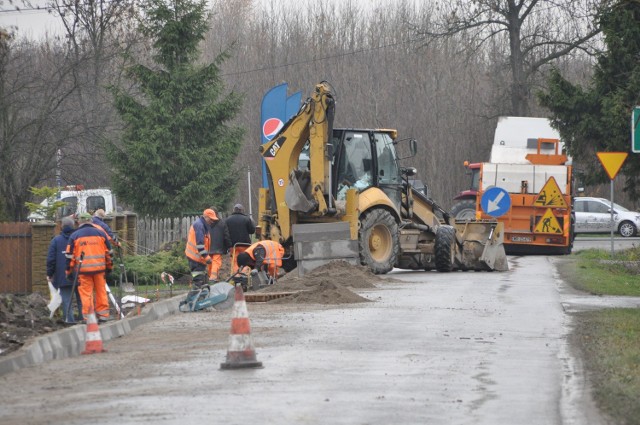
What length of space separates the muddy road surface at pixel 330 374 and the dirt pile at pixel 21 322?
110 centimetres

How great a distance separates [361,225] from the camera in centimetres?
2464

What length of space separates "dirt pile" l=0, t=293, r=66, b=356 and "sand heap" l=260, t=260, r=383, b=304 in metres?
3.70

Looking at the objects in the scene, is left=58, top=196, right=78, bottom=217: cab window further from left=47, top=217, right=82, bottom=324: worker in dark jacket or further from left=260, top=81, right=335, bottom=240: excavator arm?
left=47, top=217, right=82, bottom=324: worker in dark jacket

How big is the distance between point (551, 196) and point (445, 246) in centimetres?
688

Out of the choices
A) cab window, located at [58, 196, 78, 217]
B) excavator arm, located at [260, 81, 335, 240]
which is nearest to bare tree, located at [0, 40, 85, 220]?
cab window, located at [58, 196, 78, 217]

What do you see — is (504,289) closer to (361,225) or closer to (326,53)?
(361,225)

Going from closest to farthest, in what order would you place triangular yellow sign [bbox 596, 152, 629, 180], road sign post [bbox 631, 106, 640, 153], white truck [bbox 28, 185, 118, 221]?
road sign post [bbox 631, 106, 640, 153], triangular yellow sign [bbox 596, 152, 629, 180], white truck [bbox 28, 185, 118, 221]

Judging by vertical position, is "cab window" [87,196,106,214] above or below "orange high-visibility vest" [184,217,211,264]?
above

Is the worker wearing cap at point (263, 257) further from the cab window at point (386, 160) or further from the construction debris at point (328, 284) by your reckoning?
the cab window at point (386, 160)

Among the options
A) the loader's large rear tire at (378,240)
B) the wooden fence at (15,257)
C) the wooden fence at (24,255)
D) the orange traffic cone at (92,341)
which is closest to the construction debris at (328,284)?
the loader's large rear tire at (378,240)

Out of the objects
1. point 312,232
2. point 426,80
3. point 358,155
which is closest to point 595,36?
point 426,80

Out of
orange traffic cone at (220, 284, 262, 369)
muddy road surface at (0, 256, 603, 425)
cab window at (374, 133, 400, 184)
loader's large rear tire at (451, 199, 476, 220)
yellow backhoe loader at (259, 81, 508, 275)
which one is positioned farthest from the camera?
loader's large rear tire at (451, 199, 476, 220)

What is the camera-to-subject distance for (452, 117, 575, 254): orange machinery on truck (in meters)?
34.1

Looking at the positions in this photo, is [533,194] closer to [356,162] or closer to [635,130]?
[356,162]
